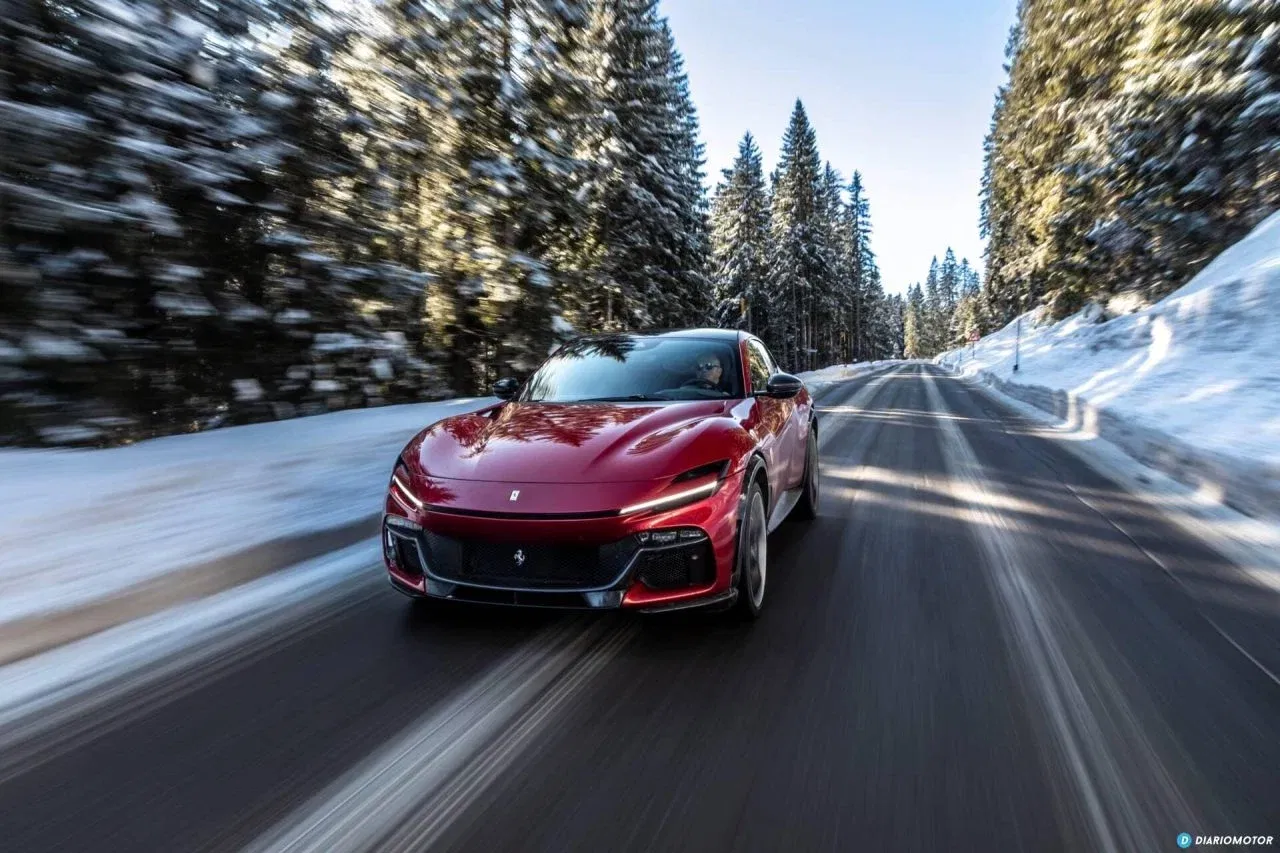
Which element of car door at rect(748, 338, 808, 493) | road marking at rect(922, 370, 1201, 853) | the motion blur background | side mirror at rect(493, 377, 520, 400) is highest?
the motion blur background

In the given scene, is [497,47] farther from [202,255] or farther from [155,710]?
[155,710]

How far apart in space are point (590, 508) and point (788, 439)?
2349 mm

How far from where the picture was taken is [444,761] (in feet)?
8.16

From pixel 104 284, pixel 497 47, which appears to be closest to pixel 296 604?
pixel 104 284

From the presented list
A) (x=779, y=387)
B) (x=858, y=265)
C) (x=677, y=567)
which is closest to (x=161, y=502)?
(x=677, y=567)

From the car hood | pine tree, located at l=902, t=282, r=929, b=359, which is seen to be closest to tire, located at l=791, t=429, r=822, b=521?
the car hood

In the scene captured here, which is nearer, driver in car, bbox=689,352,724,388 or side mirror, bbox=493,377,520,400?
driver in car, bbox=689,352,724,388

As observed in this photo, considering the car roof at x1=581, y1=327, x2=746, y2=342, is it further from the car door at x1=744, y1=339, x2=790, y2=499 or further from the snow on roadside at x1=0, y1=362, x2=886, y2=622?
the snow on roadside at x1=0, y1=362, x2=886, y2=622

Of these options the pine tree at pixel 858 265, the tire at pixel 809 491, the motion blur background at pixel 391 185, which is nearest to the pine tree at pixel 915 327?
the pine tree at pixel 858 265

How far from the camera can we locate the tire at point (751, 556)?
3.56 meters

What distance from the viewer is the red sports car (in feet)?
10.5

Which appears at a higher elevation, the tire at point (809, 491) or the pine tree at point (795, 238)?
the pine tree at point (795, 238)

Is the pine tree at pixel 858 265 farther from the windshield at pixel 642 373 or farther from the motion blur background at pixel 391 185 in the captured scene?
the windshield at pixel 642 373

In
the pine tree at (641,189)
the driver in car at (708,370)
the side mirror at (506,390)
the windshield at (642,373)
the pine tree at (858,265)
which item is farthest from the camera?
the pine tree at (858,265)
